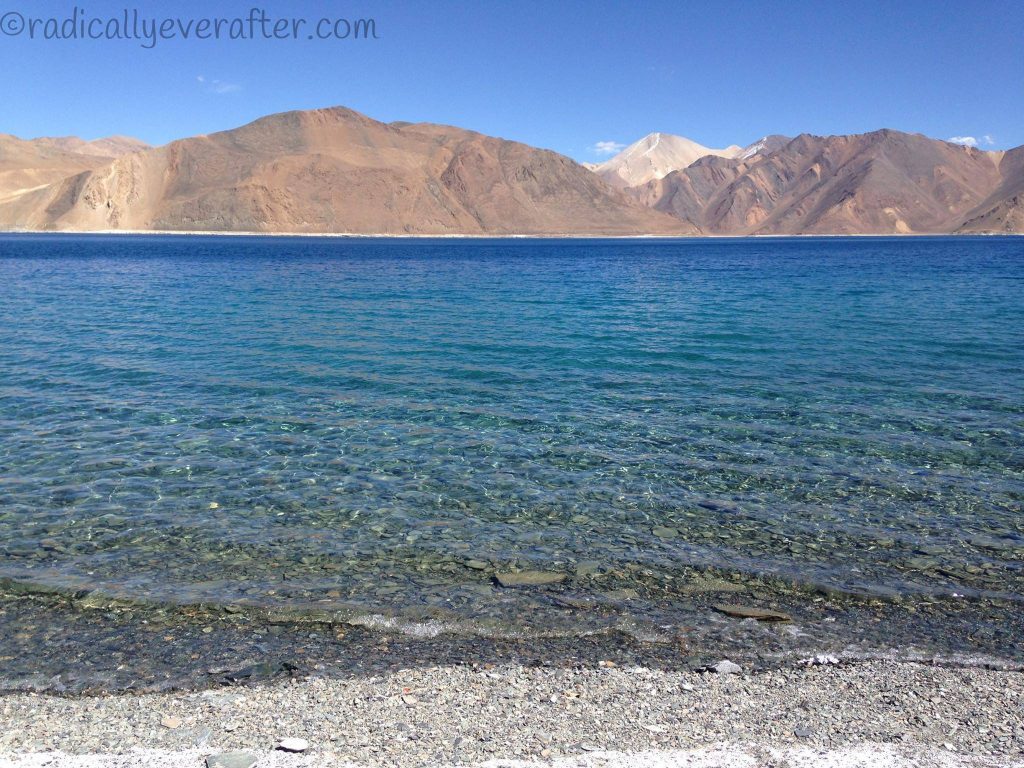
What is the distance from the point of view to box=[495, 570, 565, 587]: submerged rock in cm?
779

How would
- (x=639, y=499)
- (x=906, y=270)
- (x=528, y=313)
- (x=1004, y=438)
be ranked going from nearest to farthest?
(x=639, y=499) → (x=1004, y=438) → (x=528, y=313) → (x=906, y=270)

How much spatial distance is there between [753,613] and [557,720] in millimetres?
2553

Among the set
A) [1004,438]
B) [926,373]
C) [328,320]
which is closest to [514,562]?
[1004,438]

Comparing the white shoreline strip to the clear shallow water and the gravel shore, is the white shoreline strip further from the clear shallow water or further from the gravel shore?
the clear shallow water

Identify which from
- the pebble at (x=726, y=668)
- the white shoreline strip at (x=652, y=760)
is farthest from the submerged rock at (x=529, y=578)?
the white shoreline strip at (x=652, y=760)

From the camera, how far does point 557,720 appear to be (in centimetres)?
531

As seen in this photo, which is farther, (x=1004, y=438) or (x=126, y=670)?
(x=1004, y=438)

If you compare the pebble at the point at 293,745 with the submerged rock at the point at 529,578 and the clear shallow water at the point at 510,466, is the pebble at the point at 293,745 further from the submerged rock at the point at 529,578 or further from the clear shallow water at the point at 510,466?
the submerged rock at the point at 529,578

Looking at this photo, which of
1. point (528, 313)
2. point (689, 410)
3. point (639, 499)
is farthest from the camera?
point (528, 313)

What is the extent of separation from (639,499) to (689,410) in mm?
5233

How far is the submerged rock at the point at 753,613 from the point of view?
276 inches

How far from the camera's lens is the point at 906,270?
65.9 meters

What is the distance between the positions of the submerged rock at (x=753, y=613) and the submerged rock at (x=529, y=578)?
1.54 meters

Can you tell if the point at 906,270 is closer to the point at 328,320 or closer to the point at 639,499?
the point at 328,320
